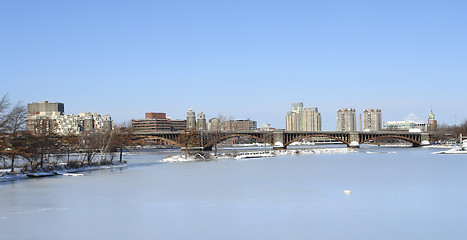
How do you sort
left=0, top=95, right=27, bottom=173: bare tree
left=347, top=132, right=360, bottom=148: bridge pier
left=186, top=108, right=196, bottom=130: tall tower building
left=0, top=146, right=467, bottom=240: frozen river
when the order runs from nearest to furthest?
left=0, top=146, right=467, bottom=240: frozen river < left=0, top=95, right=27, bottom=173: bare tree < left=347, top=132, right=360, bottom=148: bridge pier < left=186, top=108, right=196, bottom=130: tall tower building

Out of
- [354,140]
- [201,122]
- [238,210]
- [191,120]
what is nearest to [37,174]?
[238,210]

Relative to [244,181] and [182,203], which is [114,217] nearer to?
[182,203]

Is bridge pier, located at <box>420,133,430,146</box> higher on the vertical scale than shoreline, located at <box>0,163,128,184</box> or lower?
higher

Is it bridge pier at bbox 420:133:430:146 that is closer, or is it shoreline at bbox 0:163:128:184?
shoreline at bbox 0:163:128:184

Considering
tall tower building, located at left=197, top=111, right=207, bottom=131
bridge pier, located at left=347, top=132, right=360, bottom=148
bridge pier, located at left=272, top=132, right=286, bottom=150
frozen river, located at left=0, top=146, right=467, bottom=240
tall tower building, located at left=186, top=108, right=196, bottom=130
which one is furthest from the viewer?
tall tower building, located at left=197, top=111, right=207, bottom=131

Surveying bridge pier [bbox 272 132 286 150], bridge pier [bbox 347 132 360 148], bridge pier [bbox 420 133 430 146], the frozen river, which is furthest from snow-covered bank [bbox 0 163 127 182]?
bridge pier [bbox 420 133 430 146]

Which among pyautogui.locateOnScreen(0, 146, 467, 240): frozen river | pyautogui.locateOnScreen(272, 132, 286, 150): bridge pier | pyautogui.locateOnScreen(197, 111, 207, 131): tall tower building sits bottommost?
pyautogui.locateOnScreen(0, 146, 467, 240): frozen river

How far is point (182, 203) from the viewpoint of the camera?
2625 centimetres

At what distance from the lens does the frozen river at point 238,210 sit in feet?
61.1

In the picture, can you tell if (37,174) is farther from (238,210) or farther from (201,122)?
(201,122)

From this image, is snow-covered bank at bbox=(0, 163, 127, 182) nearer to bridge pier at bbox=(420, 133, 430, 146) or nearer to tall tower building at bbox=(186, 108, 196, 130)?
tall tower building at bbox=(186, 108, 196, 130)

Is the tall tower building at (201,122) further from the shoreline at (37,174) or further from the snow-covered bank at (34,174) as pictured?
the shoreline at (37,174)

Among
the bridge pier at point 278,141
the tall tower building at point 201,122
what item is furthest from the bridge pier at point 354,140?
the tall tower building at point 201,122

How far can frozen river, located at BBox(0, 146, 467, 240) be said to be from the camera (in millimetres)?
18625
